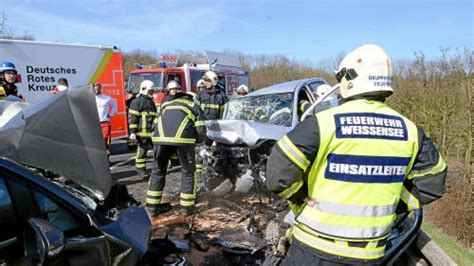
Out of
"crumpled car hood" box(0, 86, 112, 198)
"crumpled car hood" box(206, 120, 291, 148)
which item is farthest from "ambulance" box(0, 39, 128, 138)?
"crumpled car hood" box(0, 86, 112, 198)

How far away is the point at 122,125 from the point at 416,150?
31.3ft

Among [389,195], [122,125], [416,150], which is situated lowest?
[122,125]

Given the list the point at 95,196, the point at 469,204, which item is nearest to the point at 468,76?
the point at 469,204

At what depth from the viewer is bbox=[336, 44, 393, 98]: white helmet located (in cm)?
190

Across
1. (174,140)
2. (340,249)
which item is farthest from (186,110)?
(340,249)

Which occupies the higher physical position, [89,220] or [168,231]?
[89,220]

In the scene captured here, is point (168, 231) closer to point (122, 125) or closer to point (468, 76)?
point (468, 76)

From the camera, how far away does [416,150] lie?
1930 mm

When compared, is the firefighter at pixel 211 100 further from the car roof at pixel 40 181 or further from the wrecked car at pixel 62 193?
the car roof at pixel 40 181

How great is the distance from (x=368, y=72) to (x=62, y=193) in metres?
1.66

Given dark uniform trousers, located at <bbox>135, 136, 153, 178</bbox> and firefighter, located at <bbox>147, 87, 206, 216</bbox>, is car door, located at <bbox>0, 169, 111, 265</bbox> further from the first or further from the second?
dark uniform trousers, located at <bbox>135, 136, 153, 178</bbox>

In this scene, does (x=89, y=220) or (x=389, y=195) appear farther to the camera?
(x=89, y=220)

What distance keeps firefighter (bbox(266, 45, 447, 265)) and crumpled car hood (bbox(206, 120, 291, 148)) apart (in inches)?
124

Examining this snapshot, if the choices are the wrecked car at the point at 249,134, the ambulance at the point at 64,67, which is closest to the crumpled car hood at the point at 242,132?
the wrecked car at the point at 249,134
